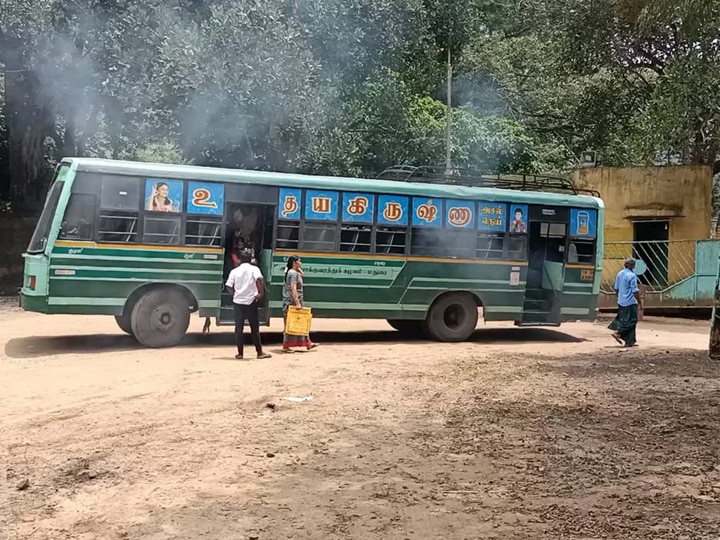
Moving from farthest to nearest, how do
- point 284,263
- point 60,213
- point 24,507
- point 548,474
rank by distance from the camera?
1. point 284,263
2. point 60,213
3. point 548,474
4. point 24,507

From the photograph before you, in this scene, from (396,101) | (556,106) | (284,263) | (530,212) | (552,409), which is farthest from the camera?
(556,106)

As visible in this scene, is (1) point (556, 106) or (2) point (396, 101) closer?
(2) point (396, 101)

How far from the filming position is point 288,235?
12.3 meters

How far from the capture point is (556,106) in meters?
26.7

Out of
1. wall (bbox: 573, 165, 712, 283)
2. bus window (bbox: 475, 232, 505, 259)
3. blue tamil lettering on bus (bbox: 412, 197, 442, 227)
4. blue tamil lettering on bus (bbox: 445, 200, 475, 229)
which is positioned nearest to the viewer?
blue tamil lettering on bus (bbox: 412, 197, 442, 227)

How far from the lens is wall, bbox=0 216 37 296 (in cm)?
2164

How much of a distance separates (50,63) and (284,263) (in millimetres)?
11263

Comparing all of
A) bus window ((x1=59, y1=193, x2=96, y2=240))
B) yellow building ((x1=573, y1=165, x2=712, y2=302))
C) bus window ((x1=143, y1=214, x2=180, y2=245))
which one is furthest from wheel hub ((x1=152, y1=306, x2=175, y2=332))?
yellow building ((x1=573, y1=165, x2=712, y2=302))

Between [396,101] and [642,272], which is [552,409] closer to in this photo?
[642,272]

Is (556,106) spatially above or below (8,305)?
above

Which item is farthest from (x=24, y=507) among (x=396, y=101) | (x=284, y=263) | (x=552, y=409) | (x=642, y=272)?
(x=396, y=101)

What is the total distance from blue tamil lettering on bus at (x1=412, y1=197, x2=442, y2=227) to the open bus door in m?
1.82

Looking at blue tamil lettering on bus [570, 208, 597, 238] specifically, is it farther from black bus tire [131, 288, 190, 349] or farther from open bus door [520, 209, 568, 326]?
black bus tire [131, 288, 190, 349]

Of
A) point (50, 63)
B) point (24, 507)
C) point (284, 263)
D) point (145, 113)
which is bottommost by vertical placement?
point (24, 507)
